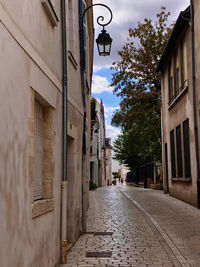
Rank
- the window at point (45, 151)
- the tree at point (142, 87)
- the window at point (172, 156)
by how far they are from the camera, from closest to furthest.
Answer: the window at point (45, 151)
the window at point (172, 156)
the tree at point (142, 87)

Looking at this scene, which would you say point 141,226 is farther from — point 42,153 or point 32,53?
point 32,53

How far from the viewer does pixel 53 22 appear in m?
5.95

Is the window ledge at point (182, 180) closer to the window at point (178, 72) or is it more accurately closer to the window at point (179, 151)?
the window at point (179, 151)

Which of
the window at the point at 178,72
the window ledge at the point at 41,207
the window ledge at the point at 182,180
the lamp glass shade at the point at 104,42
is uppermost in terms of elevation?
the window at the point at 178,72

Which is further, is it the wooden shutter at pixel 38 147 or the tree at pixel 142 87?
the tree at pixel 142 87

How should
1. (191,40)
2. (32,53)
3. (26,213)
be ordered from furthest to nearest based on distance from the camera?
(191,40), (32,53), (26,213)

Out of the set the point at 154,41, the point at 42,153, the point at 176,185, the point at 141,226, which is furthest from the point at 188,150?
the point at 154,41

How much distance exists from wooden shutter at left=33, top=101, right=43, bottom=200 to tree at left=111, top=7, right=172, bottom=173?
19993 mm

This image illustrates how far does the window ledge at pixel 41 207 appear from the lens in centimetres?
477

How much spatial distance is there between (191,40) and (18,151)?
10.8 metres

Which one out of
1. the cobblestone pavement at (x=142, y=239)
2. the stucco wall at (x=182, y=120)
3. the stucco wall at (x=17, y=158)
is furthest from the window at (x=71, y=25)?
the stucco wall at (x=182, y=120)

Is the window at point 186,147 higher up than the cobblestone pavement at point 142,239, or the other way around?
the window at point 186,147

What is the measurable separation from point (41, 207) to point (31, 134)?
1.07m

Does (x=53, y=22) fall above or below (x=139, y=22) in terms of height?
below
